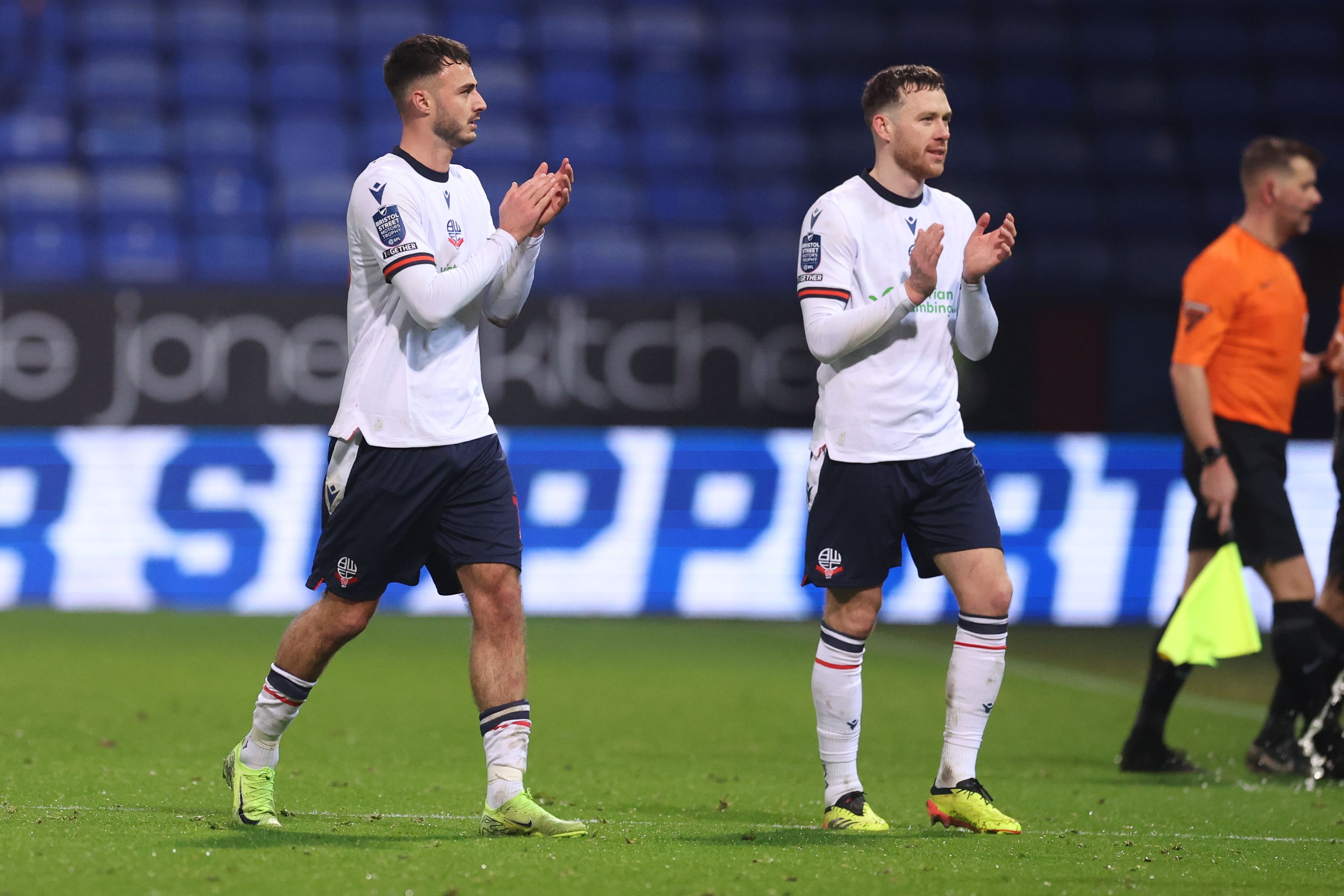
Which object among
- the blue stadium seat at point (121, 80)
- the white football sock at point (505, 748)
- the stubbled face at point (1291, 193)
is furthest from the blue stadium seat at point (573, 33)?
the white football sock at point (505, 748)

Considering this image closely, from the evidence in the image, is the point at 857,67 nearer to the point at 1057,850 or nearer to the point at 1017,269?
the point at 1017,269

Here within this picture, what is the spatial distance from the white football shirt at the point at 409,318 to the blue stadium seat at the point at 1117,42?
1115 cm

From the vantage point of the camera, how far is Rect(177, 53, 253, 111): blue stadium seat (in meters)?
13.2

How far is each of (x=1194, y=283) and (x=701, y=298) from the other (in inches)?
197

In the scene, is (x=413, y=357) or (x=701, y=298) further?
(x=701, y=298)

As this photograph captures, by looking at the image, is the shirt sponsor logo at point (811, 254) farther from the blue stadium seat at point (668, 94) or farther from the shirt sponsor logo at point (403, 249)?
the blue stadium seat at point (668, 94)

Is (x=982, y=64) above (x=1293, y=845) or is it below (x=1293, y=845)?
above

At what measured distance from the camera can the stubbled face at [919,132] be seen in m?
4.28

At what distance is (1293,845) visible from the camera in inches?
163

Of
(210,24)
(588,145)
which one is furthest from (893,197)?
(210,24)

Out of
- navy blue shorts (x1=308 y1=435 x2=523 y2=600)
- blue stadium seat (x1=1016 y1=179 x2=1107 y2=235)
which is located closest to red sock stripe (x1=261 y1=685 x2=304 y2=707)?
navy blue shorts (x1=308 y1=435 x2=523 y2=600)

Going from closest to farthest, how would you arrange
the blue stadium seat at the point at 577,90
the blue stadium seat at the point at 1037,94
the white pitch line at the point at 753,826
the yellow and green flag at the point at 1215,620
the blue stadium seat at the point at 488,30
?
the white pitch line at the point at 753,826, the yellow and green flag at the point at 1215,620, the blue stadium seat at the point at 577,90, the blue stadium seat at the point at 1037,94, the blue stadium seat at the point at 488,30

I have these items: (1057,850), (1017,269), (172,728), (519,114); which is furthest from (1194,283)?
(519,114)

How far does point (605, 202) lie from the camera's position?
12867mm
